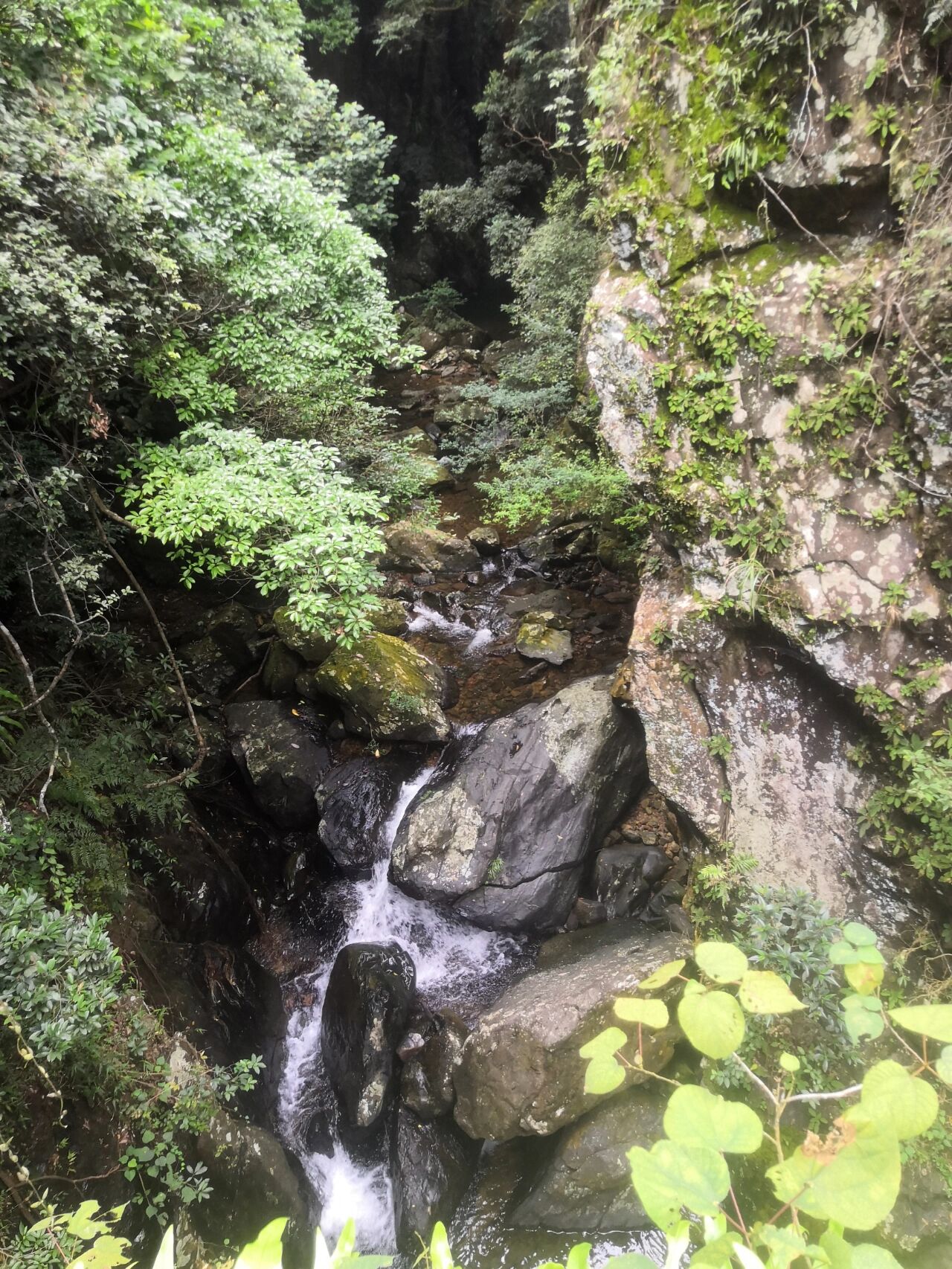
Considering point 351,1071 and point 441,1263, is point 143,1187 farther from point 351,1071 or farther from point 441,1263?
point 441,1263

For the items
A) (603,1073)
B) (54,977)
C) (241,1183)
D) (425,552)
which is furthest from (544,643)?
(603,1073)

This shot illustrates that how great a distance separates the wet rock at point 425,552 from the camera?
11.4m

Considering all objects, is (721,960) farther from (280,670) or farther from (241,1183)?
(280,670)

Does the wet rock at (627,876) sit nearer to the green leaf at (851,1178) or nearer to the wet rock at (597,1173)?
the wet rock at (597,1173)

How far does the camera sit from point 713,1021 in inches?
53.4

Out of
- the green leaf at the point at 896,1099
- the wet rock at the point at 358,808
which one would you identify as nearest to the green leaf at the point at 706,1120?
the green leaf at the point at 896,1099

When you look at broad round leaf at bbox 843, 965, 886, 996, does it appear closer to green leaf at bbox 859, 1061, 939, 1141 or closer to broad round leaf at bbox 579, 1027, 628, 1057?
green leaf at bbox 859, 1061, 939, 1141

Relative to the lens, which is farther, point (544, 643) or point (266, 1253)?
point (544, 643)

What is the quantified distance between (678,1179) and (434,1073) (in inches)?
212

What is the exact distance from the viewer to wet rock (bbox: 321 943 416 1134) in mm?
5539

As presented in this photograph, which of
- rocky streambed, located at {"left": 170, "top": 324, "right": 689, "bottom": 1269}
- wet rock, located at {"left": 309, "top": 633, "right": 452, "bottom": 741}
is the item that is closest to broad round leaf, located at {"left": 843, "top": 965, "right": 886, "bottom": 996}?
rocky streambed, located at {"left": 170, "top": 324, "right": 689, "bottom": 1269}

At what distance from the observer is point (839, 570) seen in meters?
4.68

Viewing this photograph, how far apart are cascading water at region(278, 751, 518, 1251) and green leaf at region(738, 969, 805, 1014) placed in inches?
216

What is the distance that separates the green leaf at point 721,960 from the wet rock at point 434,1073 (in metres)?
5.11
